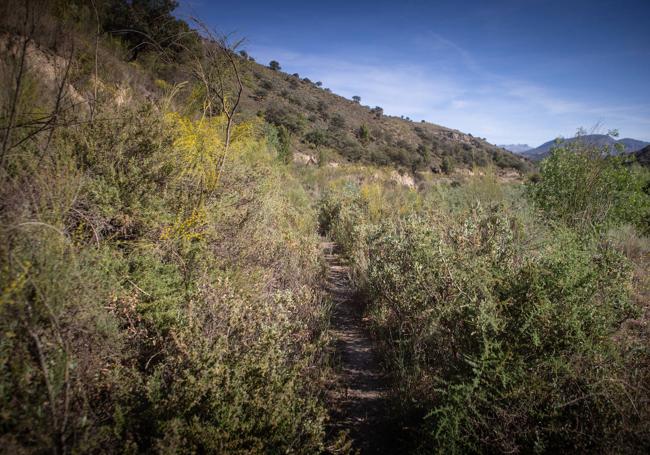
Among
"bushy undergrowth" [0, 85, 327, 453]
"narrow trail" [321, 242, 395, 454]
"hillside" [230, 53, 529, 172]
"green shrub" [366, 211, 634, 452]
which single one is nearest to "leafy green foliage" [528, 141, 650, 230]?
"green shrub" [366, 211, 634, 452]

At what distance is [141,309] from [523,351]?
346 cm

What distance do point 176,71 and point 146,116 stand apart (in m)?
4.68

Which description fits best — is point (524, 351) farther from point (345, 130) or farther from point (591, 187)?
point (345, 130)

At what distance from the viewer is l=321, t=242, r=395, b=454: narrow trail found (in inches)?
104

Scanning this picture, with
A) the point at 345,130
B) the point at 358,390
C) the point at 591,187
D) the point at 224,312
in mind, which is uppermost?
the point at 345,130

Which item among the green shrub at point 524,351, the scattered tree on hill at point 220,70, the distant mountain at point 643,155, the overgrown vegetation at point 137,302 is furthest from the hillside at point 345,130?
the green shrub at point 524,351

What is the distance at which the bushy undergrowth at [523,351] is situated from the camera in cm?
194

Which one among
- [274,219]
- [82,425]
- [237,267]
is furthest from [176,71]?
[82,425]

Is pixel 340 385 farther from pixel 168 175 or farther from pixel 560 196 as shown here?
pixel 560 196

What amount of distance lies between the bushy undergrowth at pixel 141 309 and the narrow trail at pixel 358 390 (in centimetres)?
37

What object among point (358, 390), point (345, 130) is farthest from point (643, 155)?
point (358, 390)

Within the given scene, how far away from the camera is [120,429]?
1.64 m

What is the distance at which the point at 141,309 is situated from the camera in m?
2.75

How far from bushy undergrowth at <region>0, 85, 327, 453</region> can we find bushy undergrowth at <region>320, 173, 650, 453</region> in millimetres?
1137
